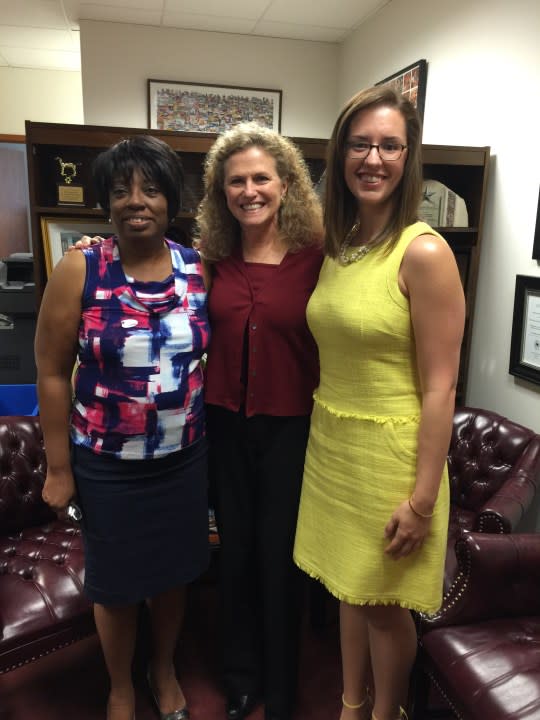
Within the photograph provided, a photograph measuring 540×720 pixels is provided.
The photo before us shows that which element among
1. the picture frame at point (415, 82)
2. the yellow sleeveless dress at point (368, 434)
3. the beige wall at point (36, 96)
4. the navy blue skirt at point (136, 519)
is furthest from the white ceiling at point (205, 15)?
the navy blue skirt at point (136, 519)

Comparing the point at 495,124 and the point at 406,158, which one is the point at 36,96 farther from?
the point at 406,158

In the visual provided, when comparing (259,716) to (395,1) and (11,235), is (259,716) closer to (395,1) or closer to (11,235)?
(395,1)

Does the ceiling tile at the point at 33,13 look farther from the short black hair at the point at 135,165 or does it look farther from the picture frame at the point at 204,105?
the short black hair at the point at 135,165

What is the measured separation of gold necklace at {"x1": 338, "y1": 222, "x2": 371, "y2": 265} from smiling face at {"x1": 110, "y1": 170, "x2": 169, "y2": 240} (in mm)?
438

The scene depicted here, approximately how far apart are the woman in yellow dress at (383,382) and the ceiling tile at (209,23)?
8.29 feet

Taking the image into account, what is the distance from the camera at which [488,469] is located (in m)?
2.13

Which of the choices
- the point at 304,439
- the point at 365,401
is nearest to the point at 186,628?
the point at 304,439

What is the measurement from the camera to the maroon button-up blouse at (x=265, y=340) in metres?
1.43

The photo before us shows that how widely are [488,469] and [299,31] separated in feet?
9.26

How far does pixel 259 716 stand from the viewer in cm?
170

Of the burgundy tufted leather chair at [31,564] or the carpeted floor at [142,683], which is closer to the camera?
the burgundy tufted leather chair at [31,564]

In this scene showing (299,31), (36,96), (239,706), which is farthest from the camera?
(36,96)

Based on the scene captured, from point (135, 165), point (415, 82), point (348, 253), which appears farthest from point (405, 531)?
point (415, 82)

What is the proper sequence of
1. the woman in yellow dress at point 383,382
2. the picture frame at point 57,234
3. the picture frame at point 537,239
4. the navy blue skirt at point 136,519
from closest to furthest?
1. the woman in yellow dress at point 383,382
2. the navy blue skirt at point 136,519
3. the picture frame at point 537,239
4. the picture frame at point 57,234
